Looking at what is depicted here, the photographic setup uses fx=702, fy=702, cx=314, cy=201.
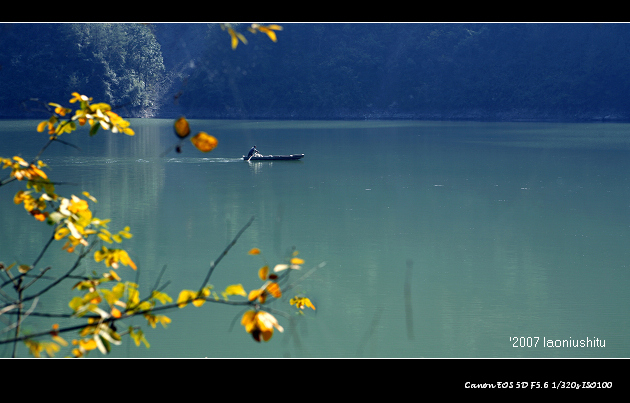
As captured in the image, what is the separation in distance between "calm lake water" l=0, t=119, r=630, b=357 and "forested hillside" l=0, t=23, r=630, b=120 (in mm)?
38812

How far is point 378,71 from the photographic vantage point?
214 feet

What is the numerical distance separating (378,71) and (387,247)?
58043mm

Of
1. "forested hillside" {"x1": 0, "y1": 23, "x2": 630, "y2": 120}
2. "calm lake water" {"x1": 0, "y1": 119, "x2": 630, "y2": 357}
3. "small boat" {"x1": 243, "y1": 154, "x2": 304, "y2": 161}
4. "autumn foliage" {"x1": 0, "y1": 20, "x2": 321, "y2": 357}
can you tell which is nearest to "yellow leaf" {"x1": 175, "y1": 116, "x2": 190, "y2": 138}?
"autumn foliage" {"x1": 0, "y1": 20, "x2": 321, "y2": 357}

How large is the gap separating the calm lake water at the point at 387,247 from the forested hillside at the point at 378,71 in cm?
3881

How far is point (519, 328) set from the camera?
5902 mm

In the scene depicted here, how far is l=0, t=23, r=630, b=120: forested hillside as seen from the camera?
55750 millimetres

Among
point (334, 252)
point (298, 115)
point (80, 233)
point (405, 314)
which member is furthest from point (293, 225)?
point (298, 115)

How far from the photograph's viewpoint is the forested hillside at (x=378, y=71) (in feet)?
183

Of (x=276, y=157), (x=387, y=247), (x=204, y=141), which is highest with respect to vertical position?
(x=276, y=157)

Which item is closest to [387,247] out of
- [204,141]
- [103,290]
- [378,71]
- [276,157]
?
[103,290]

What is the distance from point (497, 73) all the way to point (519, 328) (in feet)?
195

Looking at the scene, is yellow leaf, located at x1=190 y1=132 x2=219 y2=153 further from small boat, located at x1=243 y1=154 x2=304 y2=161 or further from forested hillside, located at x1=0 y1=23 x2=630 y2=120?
forested hillside, located at x1=0 y1=23 x2=630 y2=120

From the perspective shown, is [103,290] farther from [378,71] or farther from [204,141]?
[378,71]

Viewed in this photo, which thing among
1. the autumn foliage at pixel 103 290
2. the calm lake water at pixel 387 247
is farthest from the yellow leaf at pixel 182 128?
the calm lake water at pixel 387 247
